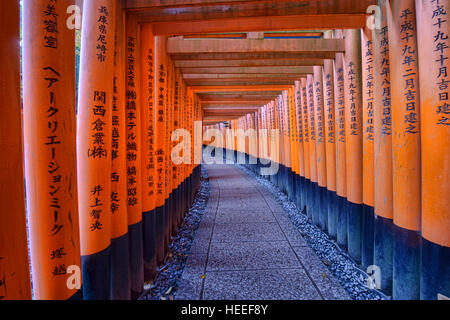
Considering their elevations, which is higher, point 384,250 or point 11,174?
point 11,174

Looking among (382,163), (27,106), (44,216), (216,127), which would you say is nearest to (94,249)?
(44,216)

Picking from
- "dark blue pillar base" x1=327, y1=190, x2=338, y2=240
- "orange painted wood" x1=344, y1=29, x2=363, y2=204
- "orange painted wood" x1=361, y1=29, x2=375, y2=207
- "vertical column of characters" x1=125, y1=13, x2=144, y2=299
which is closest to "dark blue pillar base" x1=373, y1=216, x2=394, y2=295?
"orange painted wood" x1=361, y1=29, x2=375, y2=207

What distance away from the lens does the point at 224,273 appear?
14.3 feet

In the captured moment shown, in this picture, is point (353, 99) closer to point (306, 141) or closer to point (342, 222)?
point (342, 222)

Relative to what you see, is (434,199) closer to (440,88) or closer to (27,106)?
(440,88)

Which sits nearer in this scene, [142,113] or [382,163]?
[382,163]

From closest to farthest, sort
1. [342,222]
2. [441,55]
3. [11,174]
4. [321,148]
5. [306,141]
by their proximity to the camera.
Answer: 1. [11,174]
2. [441,55]
3. [342,222]
4. [321,148]
5. [306,141]

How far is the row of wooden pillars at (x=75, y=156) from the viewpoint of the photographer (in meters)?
1.62

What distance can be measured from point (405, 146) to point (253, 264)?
10.4 feet

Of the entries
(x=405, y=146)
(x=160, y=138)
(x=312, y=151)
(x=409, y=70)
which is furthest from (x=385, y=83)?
(x=160, y=138)

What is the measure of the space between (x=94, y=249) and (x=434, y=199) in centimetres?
361

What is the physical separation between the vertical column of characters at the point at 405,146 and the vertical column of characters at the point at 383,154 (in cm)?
30

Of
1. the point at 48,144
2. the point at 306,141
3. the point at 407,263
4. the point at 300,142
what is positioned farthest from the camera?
the point at 300,142

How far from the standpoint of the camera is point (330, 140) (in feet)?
19.2
